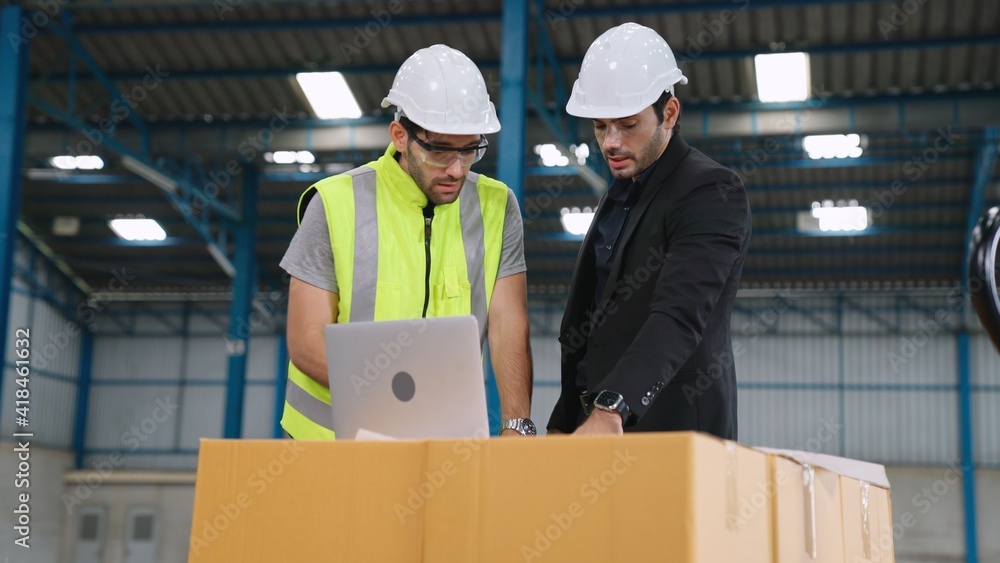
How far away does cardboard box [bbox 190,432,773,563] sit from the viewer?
5.92ft

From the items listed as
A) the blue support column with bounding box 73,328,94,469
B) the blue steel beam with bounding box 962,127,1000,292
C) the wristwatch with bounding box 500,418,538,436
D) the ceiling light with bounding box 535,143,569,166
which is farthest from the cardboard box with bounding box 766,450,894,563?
the blue support column with bounding box 73,328,94,469

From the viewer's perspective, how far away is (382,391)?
254 cm

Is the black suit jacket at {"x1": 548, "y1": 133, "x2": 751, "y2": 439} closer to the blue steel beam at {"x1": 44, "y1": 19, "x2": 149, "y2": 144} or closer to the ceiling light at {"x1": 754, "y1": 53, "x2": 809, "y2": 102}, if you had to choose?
the ceiling light at {"x1": 754, "y1": 53, "x2": 809, "y2": 102}

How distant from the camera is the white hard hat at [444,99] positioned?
328 cm

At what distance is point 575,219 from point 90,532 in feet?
45.9

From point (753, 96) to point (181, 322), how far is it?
1611cm

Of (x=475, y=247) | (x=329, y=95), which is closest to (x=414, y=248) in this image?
(x=475, y=247)

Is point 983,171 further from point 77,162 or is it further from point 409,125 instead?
point 77,162

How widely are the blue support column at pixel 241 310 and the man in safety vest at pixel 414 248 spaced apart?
14919 mm

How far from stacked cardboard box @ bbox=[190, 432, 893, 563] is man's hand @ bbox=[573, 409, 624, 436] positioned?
0.43 m

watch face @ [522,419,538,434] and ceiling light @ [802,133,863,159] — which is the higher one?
ceiling light @ [802,133,863,159]

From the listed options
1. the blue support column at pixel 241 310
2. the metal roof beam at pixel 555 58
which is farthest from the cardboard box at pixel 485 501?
the blue support column at pixel 241 310

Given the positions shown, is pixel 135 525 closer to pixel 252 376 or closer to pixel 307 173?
pixel 252 376

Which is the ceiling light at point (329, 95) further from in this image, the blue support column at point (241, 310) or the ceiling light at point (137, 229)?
the ceiling light at point (137, 229)
